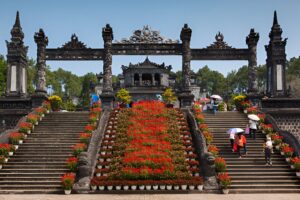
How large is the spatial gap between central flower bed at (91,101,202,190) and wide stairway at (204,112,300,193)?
1.60 m

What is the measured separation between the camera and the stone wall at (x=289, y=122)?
2542cm

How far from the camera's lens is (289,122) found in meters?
25.5

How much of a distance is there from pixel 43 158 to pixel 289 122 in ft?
51.9

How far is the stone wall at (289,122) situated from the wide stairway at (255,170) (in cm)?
492

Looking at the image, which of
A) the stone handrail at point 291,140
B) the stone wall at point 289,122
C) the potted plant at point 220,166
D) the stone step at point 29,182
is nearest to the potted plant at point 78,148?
the stone step at point 29,182

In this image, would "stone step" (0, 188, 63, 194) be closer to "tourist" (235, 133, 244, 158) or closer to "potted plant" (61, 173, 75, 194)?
"potted plant" (61, 173, 75, 194)

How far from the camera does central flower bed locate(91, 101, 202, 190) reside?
51.7ft

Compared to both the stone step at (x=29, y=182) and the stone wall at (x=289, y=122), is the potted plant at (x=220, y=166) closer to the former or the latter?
the stone step at (x=29, y=182)

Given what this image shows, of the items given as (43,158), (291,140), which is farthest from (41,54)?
(291,140)

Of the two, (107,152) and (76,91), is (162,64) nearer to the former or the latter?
(107,152)

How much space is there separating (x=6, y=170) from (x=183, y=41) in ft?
55.8

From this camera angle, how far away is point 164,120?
22.7 metres

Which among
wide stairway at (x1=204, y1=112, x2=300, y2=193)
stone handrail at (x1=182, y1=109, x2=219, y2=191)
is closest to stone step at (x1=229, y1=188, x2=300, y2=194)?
wide stairway at (x1=204, y1=112, x2=300, y2=193)

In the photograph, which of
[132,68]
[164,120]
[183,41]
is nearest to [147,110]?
[164,120]
